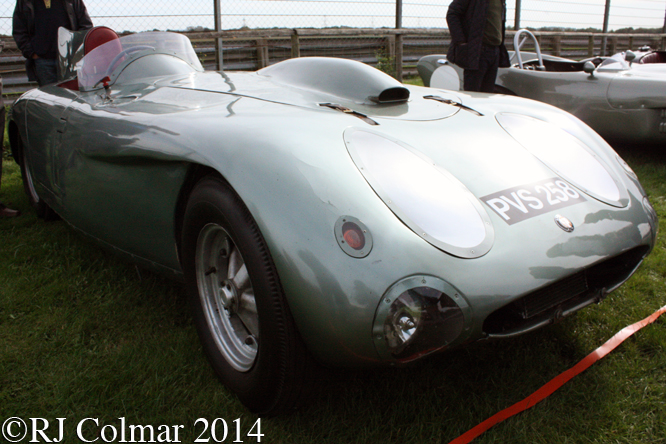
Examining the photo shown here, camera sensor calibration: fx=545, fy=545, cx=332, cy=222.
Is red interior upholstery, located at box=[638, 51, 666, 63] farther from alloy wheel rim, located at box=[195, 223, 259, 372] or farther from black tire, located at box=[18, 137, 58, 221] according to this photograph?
black tire, located at box=[18, 137, 58, 221]

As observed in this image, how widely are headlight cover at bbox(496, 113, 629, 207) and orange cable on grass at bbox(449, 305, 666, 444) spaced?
1.65ft

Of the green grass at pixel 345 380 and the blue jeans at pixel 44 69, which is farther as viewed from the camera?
the blue jeans at pixel 44 69

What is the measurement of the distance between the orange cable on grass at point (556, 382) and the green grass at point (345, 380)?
0.02 meters

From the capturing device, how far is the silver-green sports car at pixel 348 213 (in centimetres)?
130

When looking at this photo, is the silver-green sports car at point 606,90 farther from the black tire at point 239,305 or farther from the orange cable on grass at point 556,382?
the black tire at point 239,305

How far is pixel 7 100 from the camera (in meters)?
7.22

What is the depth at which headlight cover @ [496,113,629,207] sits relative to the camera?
172cm

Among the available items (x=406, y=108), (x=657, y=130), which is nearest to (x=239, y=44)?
(x=657, y=130)

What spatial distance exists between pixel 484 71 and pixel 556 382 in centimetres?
373

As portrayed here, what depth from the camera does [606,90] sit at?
442cm

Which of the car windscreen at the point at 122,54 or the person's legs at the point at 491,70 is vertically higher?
the car windscreen at the point at 122,54

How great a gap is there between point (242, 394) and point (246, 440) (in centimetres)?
13

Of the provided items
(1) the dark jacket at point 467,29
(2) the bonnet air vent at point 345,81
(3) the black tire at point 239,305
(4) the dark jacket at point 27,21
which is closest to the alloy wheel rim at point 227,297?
(3) the black tire at point 239,305

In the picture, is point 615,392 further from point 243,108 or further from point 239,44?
point 239,44
